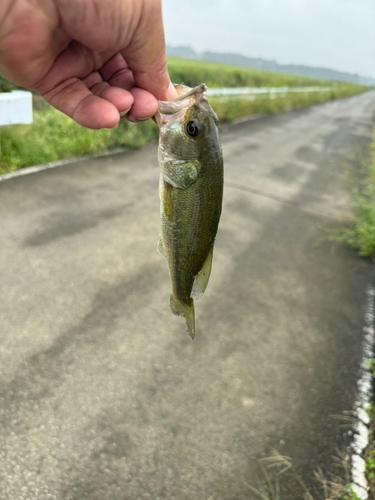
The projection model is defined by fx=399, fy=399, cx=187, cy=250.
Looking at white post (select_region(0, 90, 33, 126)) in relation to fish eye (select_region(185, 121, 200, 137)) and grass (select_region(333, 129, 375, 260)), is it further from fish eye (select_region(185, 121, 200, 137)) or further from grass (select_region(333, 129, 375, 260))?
grass (select_region(333, 129, 375, 260))

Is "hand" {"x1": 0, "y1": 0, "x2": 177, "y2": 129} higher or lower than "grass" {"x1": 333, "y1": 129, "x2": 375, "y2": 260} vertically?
higher

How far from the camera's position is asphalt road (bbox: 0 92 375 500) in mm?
2967

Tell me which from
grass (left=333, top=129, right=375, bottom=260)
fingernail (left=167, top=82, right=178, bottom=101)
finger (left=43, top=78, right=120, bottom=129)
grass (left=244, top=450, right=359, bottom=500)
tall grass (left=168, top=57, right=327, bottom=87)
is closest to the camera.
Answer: finger (left=43, top=78, right=120, bottom=129)

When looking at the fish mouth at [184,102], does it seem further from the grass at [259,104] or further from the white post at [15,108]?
the grass at [259,104]

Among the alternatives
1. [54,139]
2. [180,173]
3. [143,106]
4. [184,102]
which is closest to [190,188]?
[180,173]

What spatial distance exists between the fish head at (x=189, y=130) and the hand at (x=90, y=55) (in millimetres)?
371

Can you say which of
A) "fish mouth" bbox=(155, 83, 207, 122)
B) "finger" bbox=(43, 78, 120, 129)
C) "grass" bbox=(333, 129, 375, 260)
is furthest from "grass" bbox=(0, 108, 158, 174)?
"fish mouth" bbox=(155, 83, 207, 122)

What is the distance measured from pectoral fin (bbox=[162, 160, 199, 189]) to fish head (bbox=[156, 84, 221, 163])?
21 mm

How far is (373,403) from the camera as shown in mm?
3871

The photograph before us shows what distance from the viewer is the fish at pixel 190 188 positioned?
1.66 metres

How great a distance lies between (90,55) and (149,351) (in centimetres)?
270

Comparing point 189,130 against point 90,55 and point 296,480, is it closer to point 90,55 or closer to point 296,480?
point 90,55

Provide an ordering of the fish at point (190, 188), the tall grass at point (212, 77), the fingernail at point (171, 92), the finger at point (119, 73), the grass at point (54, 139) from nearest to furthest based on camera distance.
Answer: the fish at point (190, 188) → the fingernail at point (171, 92) → the finger at point (119, 73) → the grass at point (54, 139) → the tall grass at point (212, 77)

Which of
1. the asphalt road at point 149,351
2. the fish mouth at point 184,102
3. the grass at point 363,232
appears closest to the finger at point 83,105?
the fish mouth at point 184,102
